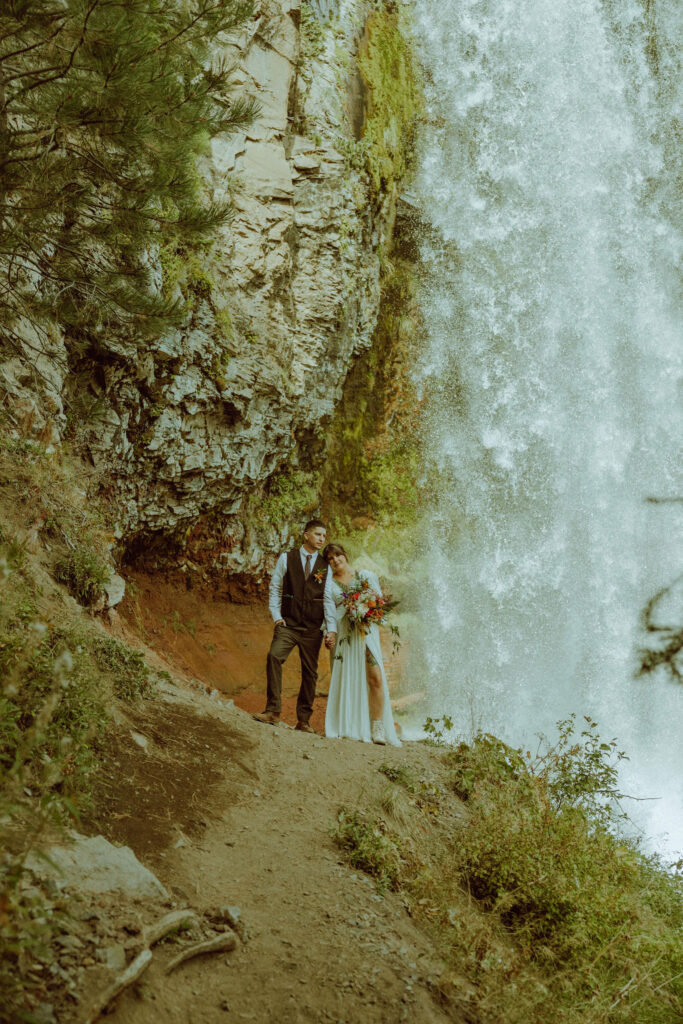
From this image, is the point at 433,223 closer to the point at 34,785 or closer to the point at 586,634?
the point at 586,634

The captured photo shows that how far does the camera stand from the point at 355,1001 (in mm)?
3160

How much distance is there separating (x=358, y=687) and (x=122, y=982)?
6.01m

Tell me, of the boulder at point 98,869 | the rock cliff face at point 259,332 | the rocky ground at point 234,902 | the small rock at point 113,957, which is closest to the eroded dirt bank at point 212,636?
the rock cliff face at point 259,332

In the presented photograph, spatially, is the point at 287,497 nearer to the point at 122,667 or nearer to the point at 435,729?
the point at 435,729

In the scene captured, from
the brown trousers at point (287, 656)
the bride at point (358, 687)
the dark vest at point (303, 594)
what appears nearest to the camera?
the brown trousers at point (287, 656)

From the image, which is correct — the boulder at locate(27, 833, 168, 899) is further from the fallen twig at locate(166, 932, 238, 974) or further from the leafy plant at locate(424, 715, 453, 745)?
the leafy plant at locate(424, 715, 453, 745)

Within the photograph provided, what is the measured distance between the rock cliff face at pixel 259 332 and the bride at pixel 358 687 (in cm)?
435

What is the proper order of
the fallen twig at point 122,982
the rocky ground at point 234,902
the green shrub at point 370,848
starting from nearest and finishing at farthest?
the fallen twig at point 122,982
the rocky ground at point 234,902
the green shrub at point 370,848

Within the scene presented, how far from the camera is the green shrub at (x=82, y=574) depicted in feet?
23.4

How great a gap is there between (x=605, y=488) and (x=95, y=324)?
41.0 feet

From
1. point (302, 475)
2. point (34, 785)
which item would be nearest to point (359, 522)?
point (302, 475)

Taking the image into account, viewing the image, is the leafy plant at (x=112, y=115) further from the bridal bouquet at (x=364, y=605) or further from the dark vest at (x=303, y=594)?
the bridal bouquet at (x=364, y=605)

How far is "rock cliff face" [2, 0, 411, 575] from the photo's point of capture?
1099 centimetres

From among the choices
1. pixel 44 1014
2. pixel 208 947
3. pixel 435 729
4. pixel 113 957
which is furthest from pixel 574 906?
pixel 435 729
